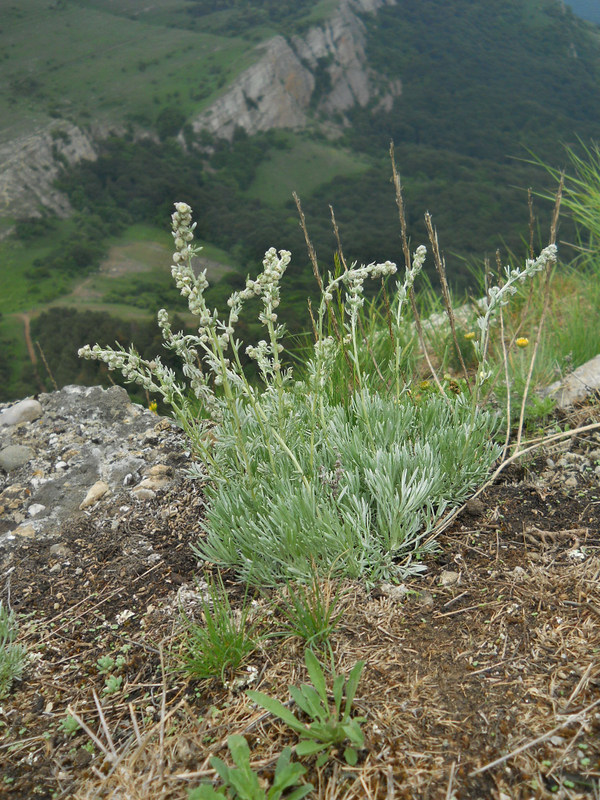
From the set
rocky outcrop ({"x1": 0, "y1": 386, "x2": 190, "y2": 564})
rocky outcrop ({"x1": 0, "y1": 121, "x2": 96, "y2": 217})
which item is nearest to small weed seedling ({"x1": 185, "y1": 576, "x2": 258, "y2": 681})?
rocky outcrop ({"x1": 0, "y1": 386, "x2": 190, "y2": 564})

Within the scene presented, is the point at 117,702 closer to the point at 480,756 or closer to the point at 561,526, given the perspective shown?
the point at 480,756

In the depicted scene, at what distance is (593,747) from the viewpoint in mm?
1391

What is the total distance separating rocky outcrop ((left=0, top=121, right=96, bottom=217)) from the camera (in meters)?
52.2

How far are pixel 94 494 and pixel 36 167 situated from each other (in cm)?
6307

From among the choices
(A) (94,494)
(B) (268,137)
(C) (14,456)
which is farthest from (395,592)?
(B) (268,137)

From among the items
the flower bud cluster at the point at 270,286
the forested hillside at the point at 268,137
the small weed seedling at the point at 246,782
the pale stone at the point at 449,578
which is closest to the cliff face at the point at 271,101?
the forested hillside at the point at 268,137

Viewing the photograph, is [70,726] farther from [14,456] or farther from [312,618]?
[14,456]

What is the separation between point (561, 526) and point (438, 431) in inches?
29.4

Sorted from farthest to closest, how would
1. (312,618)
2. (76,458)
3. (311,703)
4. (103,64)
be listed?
(103,64)
(76,458)
(312,618)
(311,703)

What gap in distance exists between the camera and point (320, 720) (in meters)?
1.48

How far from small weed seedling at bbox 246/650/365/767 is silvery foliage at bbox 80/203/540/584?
0.60 metres

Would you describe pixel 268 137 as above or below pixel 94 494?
below

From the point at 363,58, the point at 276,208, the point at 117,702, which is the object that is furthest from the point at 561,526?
the point at 363,58

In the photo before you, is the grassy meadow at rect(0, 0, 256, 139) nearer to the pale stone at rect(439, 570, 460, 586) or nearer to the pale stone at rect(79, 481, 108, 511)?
the pale stone at rect(79, 481, 108, 511)
